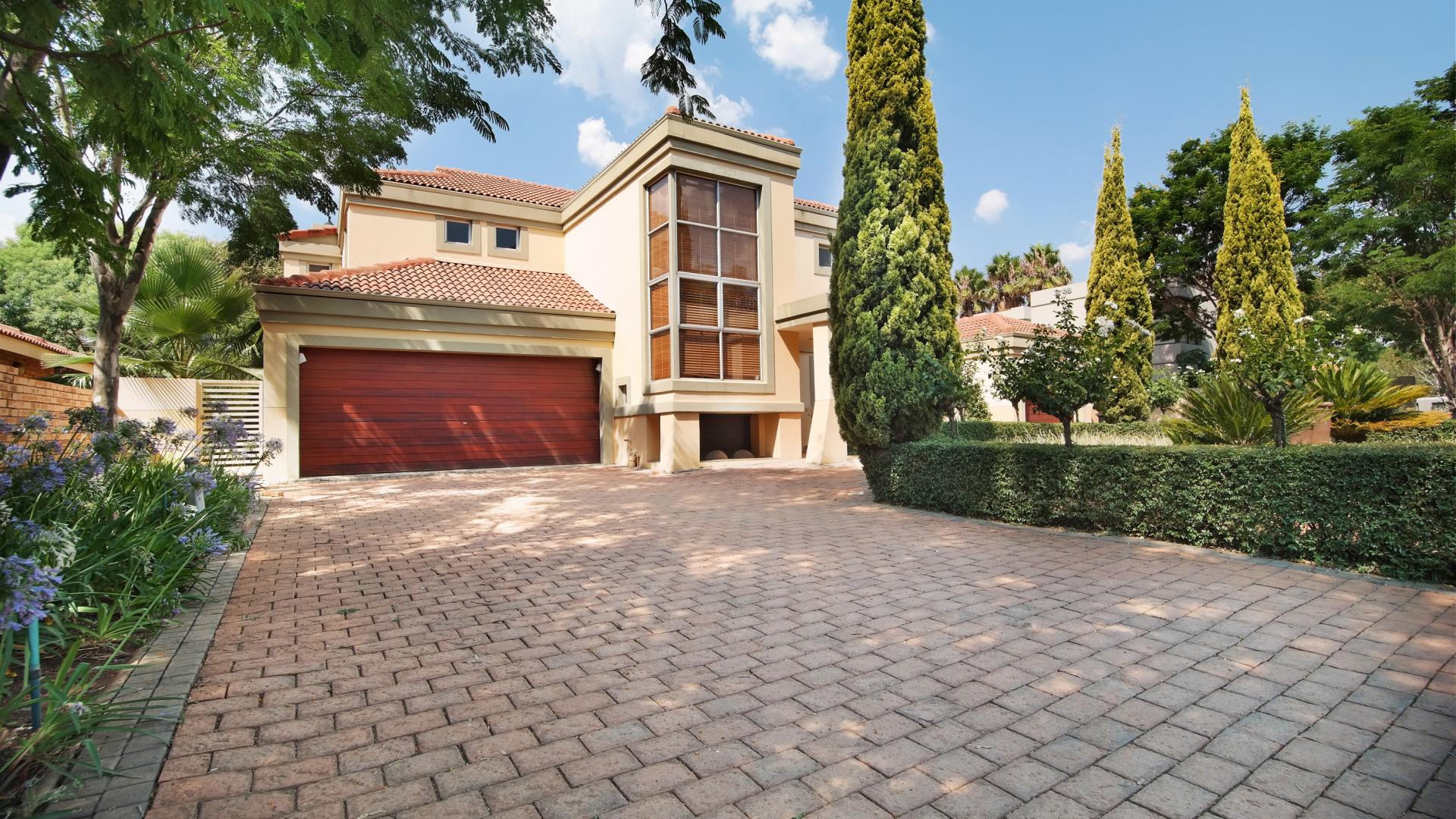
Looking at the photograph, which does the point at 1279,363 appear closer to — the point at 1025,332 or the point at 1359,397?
the point at 1359,397

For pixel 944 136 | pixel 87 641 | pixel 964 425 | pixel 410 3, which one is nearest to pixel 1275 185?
pixel 964 425

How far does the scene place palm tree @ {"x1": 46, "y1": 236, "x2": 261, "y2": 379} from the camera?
44.1 ft

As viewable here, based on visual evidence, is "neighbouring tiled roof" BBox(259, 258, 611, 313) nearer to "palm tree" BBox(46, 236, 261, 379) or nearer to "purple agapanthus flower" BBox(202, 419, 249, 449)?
"palm tree" BBox(46, 236, 261, 379)

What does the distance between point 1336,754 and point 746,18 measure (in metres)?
5.63

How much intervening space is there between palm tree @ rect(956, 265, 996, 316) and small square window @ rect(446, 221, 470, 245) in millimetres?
29214

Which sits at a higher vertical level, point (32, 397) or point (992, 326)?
point (992, 326)

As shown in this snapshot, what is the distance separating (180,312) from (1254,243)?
2668 cm

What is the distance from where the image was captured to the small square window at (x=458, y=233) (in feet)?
58.1

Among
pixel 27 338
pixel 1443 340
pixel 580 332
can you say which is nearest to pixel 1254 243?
pixel 1443 340

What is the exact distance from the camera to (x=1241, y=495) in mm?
5434

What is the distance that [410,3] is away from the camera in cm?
329

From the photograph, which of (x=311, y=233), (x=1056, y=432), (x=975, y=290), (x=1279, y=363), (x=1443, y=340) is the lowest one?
(x=1056, y=432)

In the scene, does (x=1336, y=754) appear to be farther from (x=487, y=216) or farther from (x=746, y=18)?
(x=487, y=216)

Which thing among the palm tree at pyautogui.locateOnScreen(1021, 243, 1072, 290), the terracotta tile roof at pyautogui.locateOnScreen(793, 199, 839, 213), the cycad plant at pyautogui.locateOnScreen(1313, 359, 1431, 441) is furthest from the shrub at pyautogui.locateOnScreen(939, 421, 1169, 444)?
the palm tree at pyautogui.locateOnScreen(1021, 243, 1072, 290)
